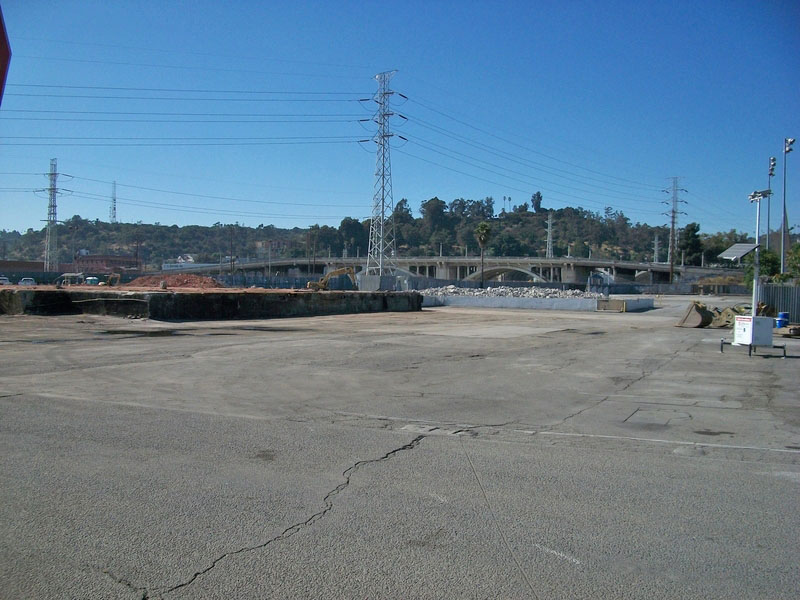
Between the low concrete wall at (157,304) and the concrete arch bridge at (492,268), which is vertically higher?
the concrete arch bridge at (492,268)

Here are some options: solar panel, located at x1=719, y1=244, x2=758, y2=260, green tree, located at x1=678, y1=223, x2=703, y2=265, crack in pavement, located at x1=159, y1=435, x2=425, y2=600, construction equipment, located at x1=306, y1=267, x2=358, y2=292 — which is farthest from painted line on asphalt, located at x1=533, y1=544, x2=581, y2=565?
green tree, located at x1=678, y1=223, x2=703, y2=265

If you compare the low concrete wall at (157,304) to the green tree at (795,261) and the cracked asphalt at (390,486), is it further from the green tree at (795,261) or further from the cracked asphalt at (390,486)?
the green tree at (795,261)

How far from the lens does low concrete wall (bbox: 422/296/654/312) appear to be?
59.6 metres

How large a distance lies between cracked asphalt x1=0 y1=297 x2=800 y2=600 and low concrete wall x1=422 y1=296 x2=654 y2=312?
153 ft

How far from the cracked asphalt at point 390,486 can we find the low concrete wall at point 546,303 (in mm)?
46717

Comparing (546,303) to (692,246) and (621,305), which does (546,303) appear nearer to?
(621,305)

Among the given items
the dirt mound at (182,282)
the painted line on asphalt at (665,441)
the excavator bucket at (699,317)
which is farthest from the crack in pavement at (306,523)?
the dirt mound at (182,282)

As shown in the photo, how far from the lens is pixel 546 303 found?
62.2 m

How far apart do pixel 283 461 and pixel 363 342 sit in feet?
50.0

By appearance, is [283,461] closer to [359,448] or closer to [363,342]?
[359,448]

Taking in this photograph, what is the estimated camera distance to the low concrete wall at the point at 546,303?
59.6 meters

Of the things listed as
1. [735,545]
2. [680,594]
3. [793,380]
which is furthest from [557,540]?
[793,380]

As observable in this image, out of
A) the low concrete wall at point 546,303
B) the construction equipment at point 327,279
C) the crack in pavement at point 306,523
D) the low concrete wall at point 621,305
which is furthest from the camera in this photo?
the low concrete wall at point 546,303

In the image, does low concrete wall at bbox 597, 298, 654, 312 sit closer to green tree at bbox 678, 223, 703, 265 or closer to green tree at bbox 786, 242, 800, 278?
green tree at bbox 786, 242, 800, 278
